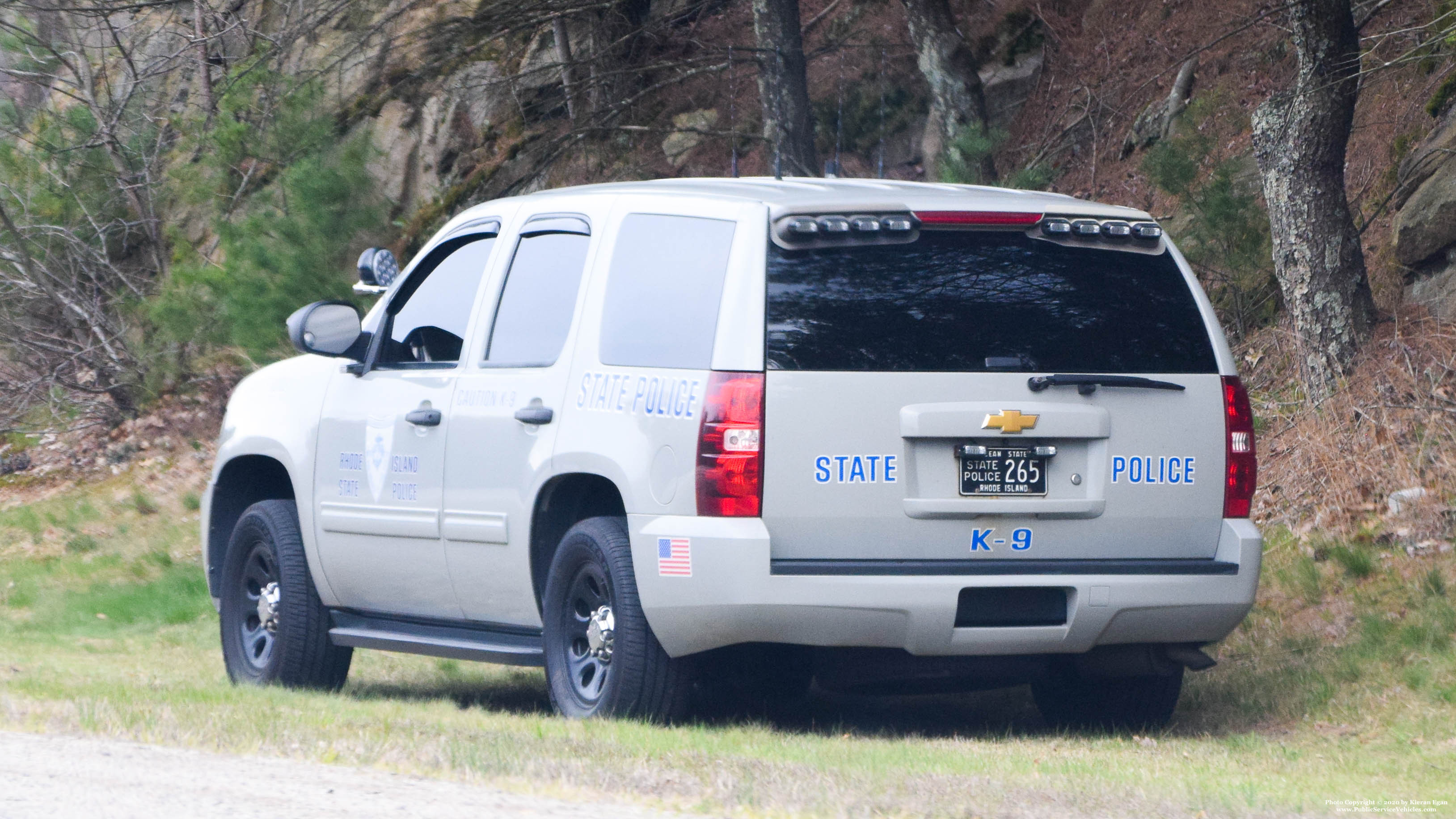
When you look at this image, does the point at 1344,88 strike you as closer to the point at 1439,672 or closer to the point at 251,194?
the point at 1439,672

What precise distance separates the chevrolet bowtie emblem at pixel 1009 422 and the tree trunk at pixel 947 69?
31.7 feet

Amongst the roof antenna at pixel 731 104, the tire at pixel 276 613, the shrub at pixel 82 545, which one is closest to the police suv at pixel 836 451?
the tire at pixel 276 613

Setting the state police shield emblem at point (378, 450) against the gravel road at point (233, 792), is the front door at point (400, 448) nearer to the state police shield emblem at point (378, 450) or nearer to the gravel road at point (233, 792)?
the state police shield emblem at point (378, 450)

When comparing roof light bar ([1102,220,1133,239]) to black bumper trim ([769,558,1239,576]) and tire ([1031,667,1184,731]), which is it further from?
tire ([1031,667,1184,731])

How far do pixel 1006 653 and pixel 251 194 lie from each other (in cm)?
1119

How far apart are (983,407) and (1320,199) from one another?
18.0ft

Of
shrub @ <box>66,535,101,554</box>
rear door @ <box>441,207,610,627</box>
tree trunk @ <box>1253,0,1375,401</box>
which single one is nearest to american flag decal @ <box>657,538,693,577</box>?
rear door @ <box>441,207,610,627</box>

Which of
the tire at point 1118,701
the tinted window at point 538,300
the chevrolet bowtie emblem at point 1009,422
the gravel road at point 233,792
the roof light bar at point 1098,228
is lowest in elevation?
the tire at point 1118,701

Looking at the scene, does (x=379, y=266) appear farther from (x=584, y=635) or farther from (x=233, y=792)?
(x=233, y=792)

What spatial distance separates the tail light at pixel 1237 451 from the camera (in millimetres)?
6176

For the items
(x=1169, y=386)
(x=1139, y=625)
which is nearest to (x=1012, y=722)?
(x=1139, y=625)

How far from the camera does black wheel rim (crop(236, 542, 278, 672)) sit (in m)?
7.93

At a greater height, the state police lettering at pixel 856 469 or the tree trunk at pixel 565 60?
the tree trunk at pixel 565 60

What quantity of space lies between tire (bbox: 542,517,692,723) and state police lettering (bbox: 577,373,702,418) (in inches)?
16.2
